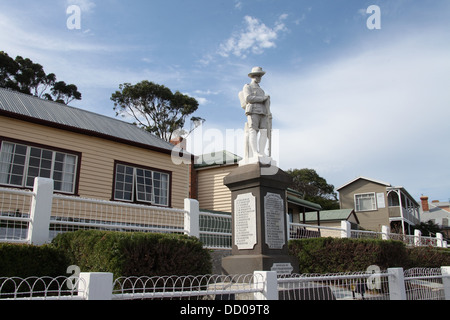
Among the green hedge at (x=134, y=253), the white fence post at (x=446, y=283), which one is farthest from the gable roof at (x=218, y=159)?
the green hedge at (x=134, y=253)

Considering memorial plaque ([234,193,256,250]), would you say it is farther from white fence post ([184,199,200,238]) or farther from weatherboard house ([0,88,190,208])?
weatherboard house ([0,88,190,208])

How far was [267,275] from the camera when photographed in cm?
442

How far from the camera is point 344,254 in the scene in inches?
409

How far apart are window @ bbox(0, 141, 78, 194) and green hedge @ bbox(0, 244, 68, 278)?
646cm

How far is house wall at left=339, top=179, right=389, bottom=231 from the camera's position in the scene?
3450 centimetres

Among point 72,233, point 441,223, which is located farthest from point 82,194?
point 441,223

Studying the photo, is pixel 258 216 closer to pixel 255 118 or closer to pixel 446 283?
pixel 255 118

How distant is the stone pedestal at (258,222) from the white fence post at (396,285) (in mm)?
2226

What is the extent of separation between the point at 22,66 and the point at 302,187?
113ft

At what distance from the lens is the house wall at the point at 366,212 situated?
34500 millimetres

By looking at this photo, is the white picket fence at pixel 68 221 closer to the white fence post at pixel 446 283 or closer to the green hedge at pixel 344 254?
the green hedge at pixel 344 254

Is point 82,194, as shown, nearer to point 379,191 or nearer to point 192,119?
point 192,119

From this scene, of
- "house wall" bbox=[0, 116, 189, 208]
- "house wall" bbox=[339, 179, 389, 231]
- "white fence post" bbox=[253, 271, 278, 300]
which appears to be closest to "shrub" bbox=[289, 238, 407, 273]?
"white fence post" bbox=[253, 271, 278, 300]

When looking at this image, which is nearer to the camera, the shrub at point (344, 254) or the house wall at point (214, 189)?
the shrub at point (344, 254)
